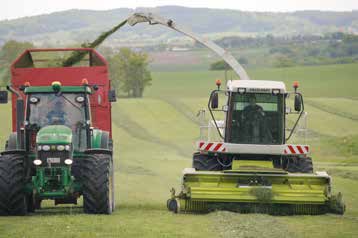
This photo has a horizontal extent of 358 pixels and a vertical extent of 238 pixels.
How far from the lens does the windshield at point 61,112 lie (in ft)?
56.9

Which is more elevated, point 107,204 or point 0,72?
point 0,72

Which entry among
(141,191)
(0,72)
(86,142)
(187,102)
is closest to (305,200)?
(86,142)

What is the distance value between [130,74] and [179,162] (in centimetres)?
5110

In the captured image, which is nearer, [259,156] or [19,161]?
[19,161]

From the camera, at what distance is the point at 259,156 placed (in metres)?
19.5

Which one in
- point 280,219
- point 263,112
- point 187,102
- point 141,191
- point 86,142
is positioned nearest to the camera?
point 280,219

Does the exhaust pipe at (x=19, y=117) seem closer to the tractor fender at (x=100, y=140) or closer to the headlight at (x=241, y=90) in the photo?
the tractor fender at (x=100, y=140)

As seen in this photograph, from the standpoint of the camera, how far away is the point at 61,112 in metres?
17.5

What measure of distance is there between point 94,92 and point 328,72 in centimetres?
6927

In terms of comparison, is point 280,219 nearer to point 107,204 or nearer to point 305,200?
point 305,200

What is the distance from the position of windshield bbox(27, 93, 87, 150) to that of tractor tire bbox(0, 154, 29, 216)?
46.2 inches

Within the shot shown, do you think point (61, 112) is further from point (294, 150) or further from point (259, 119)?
point (294, 150)

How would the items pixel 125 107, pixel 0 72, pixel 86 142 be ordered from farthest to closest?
1. pixel 125 107
2. pixel 0 72
3. pixel 86 142

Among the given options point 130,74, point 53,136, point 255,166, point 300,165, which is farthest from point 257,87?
point 130,74
